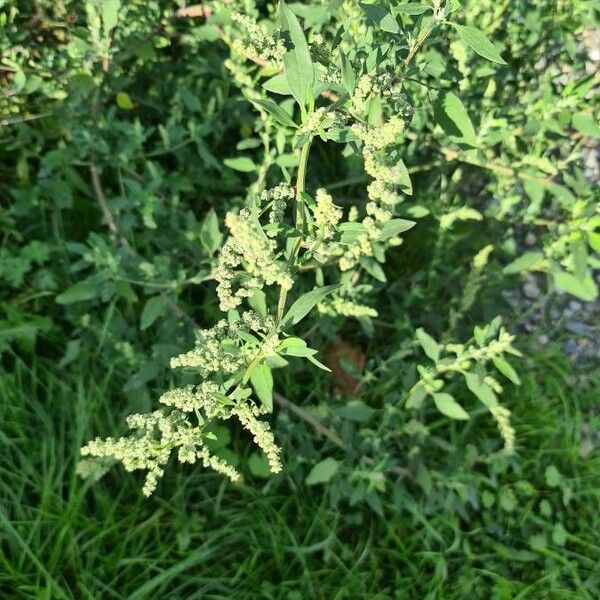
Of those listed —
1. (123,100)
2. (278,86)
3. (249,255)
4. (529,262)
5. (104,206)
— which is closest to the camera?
(249,255)

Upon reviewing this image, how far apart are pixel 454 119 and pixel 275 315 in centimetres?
67

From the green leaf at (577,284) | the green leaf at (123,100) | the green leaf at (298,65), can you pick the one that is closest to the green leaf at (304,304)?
the green leaf at (298,65)

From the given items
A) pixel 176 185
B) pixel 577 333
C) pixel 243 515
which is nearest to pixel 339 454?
pixel 243 515

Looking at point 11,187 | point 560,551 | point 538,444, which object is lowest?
point 560,551

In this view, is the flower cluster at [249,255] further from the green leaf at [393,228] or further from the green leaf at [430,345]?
the green leaf at [430,345]

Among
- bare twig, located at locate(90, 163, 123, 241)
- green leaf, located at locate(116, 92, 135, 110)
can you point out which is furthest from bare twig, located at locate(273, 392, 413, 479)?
green leaf, located at locate(116, 92, 135, 110)

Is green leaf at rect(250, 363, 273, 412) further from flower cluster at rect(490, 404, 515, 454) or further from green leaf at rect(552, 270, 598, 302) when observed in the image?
green leaf at rect(552, 270, 598, 302)

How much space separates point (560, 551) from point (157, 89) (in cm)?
201

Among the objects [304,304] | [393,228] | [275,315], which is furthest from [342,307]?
[304,304]

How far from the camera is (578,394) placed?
2752 mm

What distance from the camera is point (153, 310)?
6.52ft

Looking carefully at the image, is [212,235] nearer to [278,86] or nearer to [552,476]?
[278,86]

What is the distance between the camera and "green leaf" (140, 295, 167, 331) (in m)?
1.96

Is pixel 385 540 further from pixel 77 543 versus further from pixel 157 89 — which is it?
pixel 157 89
